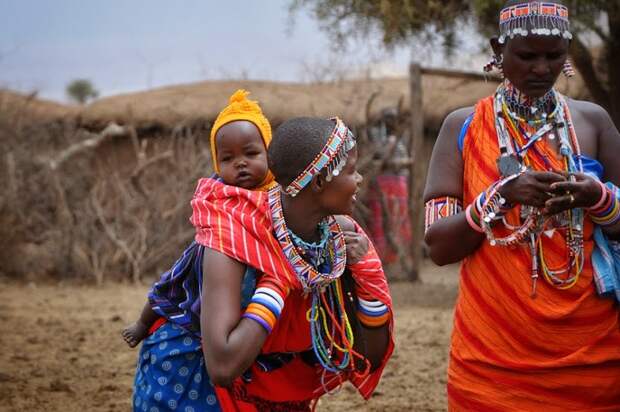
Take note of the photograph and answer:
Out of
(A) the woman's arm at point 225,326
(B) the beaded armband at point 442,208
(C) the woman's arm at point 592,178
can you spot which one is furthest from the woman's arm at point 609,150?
(A) the woman's arm at point 225,326

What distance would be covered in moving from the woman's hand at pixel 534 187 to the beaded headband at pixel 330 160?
49cm

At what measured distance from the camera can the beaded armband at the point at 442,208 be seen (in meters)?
2.78

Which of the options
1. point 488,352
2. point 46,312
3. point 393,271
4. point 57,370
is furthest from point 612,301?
point 393,271

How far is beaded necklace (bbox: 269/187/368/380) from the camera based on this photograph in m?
2.52

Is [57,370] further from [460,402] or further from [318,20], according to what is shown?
[318,20]

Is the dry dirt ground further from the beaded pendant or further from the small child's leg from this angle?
the beaded pendant

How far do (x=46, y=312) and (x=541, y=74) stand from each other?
6943 millimetres

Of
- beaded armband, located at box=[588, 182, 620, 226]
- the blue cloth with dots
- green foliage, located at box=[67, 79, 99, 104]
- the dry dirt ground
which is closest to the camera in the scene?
beaded armband, located at box=[588, 182, 620, 226]

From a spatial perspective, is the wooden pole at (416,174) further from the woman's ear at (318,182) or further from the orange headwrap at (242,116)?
the woman's ear at (318,182)

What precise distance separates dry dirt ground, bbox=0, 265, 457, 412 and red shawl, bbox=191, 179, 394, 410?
2.51m

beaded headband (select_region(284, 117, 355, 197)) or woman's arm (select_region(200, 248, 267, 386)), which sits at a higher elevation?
beaded headband (select_region(284, 117, 355, 197))

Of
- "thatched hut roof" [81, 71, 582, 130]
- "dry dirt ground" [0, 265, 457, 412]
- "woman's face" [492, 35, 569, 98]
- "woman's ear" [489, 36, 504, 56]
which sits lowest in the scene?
"dry dirt ground" [0, 265, 457, 412]

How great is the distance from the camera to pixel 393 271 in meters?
11.0

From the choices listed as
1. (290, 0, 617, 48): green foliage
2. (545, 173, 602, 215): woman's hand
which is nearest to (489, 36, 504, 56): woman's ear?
(545, 173, 602, 215): woman's hand
